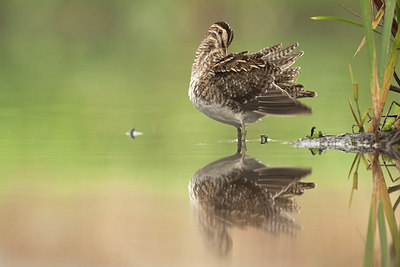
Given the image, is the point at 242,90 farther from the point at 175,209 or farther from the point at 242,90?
the point at 175,209

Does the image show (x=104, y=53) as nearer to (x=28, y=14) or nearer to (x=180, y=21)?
(x=180, y=21)

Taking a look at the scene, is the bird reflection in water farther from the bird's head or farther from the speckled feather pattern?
the bird's head

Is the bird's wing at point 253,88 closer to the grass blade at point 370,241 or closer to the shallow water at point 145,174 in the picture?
the shallow water at point 145,174

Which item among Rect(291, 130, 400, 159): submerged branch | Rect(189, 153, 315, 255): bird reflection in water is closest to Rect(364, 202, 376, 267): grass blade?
Rect(189, 153, 315, 255): bird reflection in water

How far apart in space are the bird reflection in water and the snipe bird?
3.52 ft

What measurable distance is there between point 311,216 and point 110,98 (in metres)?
8.37

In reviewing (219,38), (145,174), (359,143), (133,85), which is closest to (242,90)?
(219,38)

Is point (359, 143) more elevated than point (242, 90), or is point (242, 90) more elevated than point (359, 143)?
point (242, 90)

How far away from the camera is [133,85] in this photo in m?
15.2

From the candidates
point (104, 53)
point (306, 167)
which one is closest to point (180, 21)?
point (104, 53)

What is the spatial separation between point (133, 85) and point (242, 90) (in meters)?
7.42

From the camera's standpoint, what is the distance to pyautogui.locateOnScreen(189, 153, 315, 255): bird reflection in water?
4.45m

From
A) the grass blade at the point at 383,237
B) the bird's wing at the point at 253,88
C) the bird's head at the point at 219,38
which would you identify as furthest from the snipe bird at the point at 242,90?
the grass blade at the point at 383,237

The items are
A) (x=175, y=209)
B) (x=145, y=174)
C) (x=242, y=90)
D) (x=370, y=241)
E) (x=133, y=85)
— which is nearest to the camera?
(x=370, y=241)
